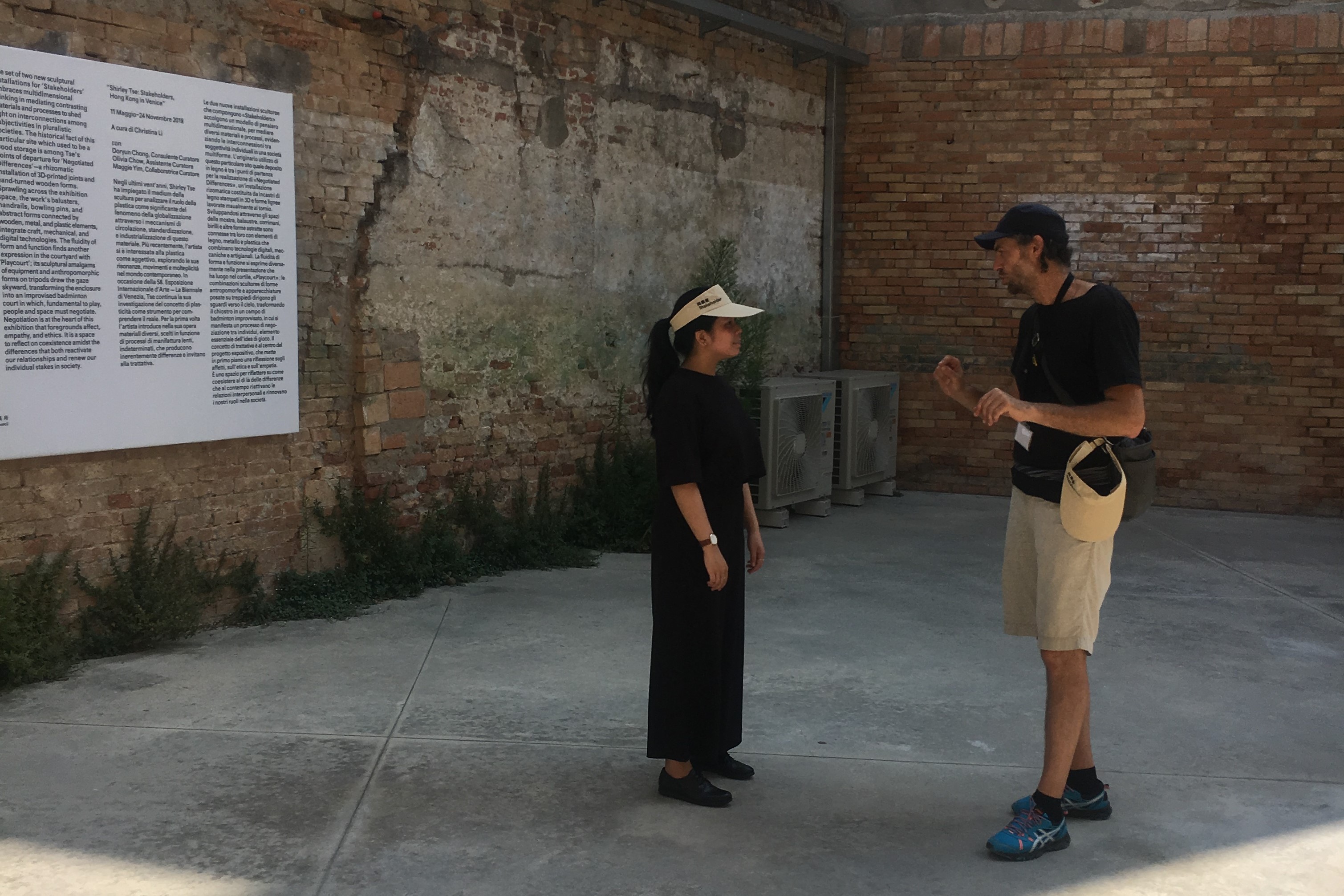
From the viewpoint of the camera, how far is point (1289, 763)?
429 cm

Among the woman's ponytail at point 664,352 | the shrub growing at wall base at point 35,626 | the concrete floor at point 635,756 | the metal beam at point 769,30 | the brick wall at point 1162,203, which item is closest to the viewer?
the concrete floor at point 635,756

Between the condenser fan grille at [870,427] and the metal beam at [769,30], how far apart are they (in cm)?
267

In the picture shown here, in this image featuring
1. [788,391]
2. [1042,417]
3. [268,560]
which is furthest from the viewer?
[788,391]

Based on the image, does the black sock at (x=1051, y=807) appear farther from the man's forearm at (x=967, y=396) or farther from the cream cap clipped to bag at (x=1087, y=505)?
the man's forearm at (x=967, y=396)

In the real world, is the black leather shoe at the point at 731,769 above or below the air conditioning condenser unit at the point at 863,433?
below

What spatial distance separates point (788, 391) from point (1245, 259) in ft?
12.5

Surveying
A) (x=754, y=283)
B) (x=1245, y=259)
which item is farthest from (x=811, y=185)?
(x=1245, y=259)

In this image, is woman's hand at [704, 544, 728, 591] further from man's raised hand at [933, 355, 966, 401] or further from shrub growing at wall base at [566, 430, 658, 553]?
shrub growing at wall base at [566, 430, 658, 553]

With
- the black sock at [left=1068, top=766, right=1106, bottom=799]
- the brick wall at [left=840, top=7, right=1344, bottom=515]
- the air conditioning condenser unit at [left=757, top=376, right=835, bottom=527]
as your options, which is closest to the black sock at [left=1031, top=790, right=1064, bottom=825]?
the black sock at [left=1068, top=766, right=1106, bottom=799]

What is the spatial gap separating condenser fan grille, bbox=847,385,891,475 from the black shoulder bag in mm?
5715

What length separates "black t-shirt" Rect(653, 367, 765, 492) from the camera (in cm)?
372

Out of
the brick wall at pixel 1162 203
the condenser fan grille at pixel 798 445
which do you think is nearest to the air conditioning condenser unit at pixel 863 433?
the condenser fan grille at pixel 798 445

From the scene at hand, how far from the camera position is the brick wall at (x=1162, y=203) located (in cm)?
924

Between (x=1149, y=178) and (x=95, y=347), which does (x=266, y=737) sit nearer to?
(x=95, y=347)
